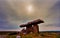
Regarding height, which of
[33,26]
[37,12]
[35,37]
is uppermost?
[37,12]

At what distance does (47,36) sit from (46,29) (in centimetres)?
265

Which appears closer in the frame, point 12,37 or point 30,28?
point 12,37

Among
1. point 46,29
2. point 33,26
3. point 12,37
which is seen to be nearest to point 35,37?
point 12,37

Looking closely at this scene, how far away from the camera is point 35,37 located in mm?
5230

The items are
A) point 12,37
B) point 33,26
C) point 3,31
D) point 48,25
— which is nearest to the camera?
point 12,37

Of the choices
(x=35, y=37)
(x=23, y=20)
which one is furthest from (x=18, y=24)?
(x=35, y=37)

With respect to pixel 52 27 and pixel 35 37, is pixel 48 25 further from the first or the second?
pixel 35 37

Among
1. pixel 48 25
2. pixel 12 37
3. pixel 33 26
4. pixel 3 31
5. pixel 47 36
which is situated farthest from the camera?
pixel 3 31

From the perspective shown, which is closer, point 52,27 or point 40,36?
point 40,36

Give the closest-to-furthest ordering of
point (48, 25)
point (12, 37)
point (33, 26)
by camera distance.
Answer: point (12, 37), point (33, 26), point (48, 25)

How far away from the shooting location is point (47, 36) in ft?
16.8

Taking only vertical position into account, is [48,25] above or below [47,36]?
above

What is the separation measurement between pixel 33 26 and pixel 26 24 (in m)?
0.52

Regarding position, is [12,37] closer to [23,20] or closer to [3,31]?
[23,20]
